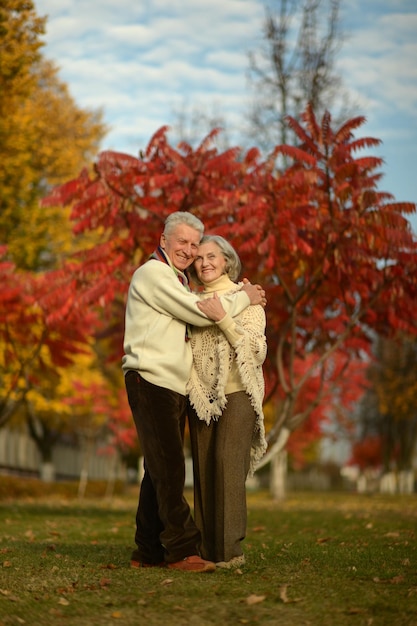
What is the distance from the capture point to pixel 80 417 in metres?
35.1

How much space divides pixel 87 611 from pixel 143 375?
1842mm

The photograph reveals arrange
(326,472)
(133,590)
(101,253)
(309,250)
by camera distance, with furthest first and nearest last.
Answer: (326,472)
(101,253)
(309,250)
(133,590)

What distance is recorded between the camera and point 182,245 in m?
6.84

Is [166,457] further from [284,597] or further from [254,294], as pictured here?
[284,597]

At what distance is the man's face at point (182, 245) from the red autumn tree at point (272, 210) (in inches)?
193

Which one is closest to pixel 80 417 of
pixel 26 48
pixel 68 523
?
pixel 26 48

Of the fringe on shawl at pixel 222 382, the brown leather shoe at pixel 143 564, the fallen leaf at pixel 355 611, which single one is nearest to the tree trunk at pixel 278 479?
the brown leather shoe at pixel 143 564

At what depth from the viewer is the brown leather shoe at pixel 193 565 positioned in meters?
6.38

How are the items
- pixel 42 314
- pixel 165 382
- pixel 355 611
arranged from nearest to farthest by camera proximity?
pixel 355 611, pixel 165 382, pixel 42 314

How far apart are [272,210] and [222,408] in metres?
5.63

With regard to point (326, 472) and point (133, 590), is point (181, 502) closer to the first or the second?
point (133, 590)

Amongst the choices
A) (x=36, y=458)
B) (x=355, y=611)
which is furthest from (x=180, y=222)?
(x=36, y=458)

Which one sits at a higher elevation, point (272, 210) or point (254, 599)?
point (272, 210)

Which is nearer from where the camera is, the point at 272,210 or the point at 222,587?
the point at 222,587
